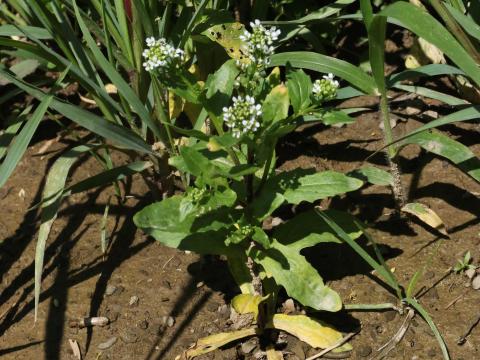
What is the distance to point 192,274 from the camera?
2.18 meters

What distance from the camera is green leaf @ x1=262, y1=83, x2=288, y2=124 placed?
1.67 meters

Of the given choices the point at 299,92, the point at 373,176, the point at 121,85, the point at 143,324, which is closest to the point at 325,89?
the point at 299,92

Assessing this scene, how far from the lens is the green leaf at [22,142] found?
1.82m

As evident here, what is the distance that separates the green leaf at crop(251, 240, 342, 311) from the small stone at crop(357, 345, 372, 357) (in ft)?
0.75

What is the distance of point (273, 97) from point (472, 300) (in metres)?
0.80

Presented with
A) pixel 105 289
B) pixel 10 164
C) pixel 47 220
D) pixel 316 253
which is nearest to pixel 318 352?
pixel 316 253

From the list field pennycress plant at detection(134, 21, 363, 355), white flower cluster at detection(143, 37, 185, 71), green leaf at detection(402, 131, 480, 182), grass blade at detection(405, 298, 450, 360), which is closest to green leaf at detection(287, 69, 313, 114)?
field pennycress plant at detection(134, 21, 363, 355)

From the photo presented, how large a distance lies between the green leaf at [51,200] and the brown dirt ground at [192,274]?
189mm

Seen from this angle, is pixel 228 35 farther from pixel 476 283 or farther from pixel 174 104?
pixel 476 283

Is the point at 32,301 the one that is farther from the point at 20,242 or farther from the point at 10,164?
the point at 10,164

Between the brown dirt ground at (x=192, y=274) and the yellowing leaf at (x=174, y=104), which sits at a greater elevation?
the yellowing leaf at (x=174, y=104)

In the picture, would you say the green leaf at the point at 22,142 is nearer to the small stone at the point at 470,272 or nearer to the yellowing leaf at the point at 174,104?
the yellowing leaf at the point at 174,104

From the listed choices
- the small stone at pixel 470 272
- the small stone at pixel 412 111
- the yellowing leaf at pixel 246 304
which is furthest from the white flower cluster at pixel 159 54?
the small stone at pixel 412 111

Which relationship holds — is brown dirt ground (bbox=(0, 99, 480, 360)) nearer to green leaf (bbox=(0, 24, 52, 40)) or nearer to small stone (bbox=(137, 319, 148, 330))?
small stone (bbox=(137, 319, 148, 330))
